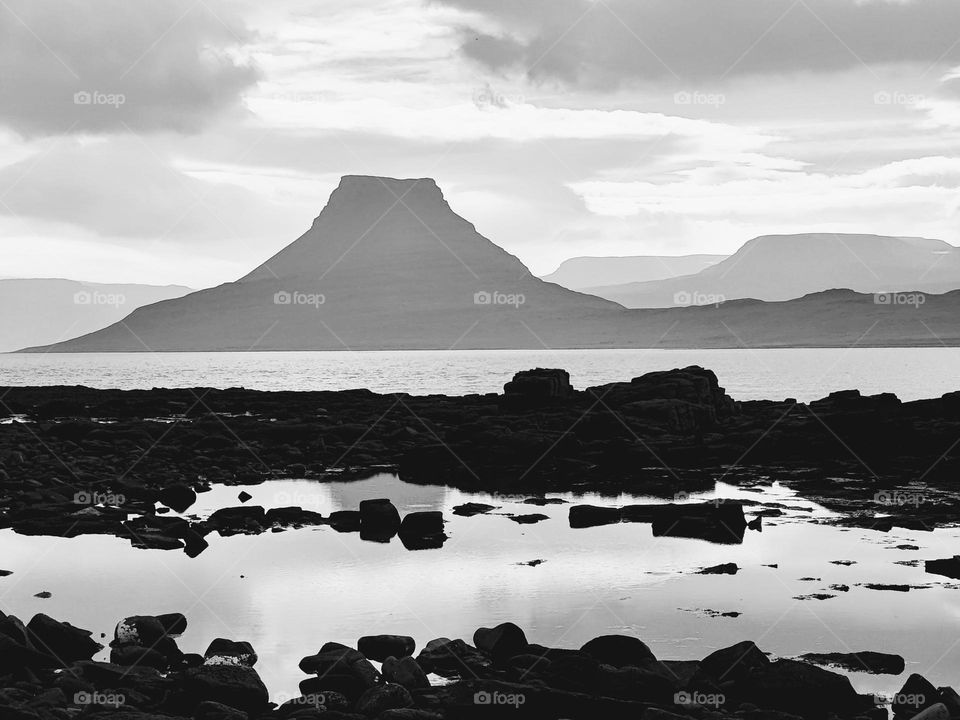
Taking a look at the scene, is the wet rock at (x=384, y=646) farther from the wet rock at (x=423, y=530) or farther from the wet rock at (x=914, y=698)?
the wet rock at (x=423, y=530)

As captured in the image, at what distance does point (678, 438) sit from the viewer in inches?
1496

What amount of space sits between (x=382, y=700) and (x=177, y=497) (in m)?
15.1

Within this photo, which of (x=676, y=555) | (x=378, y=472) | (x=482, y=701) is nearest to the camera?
(x=482, y=701)

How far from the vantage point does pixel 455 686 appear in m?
9.38

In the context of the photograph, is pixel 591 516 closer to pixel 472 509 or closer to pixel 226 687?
pixel 472 509

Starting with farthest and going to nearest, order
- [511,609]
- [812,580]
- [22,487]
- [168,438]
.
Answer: [168,438]
[22,487]
[812,580]
[511,609]

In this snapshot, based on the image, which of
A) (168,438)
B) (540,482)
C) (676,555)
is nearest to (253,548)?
(676,555)

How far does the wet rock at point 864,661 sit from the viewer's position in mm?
10672

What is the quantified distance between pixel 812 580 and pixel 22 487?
18309mm

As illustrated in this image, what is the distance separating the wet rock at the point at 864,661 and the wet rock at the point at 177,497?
15306 mm

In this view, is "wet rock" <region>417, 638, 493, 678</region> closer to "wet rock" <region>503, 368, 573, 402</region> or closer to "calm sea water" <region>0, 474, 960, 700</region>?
"calm sea water" <region>0, 474, 960, 700</region>

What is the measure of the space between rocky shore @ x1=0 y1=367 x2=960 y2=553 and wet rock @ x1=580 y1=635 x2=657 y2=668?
837 cm

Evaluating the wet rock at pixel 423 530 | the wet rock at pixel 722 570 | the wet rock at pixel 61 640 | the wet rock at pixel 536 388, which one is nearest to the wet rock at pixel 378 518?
the wet rock at pixel 423 530

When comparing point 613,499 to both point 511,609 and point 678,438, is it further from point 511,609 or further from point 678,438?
point 678,438
